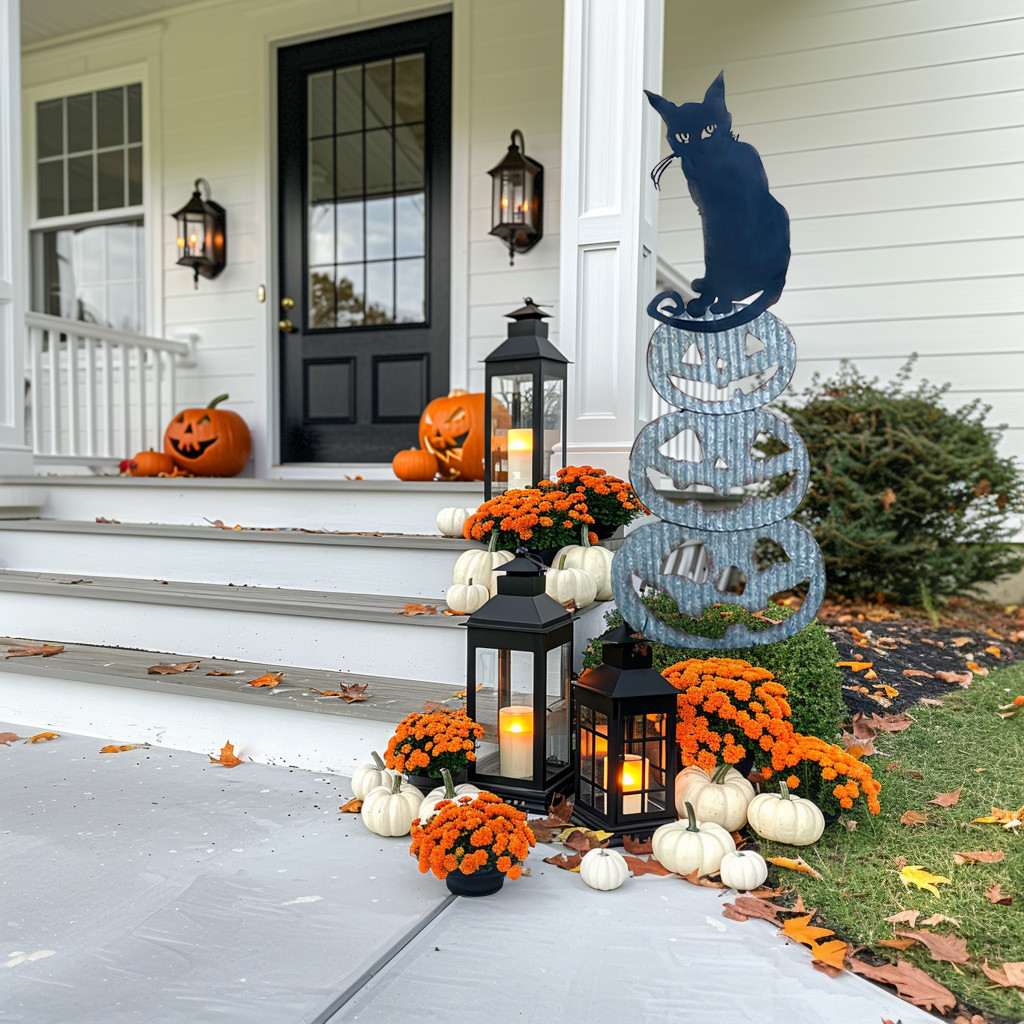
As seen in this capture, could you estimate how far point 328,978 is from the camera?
1163mm

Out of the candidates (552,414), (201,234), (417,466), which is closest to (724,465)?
(552,414)

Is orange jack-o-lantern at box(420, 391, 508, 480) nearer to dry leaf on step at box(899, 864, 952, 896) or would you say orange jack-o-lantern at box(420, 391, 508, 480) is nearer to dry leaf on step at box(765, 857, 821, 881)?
dry leaf on step at box(765, 857, 821, 881)

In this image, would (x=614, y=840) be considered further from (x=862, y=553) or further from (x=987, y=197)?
(x=987, y=197)

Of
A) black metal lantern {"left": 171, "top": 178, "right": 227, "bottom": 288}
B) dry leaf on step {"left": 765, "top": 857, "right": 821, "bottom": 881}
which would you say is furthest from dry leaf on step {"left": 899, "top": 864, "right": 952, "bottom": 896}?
black metal lantern {"left": 171, "top": 178, "right": 227, "bottom": 288}

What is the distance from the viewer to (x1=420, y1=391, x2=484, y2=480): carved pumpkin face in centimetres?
335

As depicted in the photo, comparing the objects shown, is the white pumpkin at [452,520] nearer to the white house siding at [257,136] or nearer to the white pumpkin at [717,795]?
the white pumpkin at [717,795]

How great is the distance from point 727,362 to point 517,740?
38.8 inches

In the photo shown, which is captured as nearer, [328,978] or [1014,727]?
[328,978]

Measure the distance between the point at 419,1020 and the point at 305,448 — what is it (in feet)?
13.6

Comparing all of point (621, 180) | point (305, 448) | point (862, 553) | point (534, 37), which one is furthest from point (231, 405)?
point (862, 553)

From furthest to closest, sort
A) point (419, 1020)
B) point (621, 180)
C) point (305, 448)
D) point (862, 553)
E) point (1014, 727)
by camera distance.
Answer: point (305, 448), point (862, 553), point (621, 180), point (1014, 727), point (419, 1020)

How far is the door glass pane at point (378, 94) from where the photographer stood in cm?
467

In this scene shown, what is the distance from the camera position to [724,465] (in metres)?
2.02

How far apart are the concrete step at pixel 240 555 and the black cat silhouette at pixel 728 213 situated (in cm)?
101
